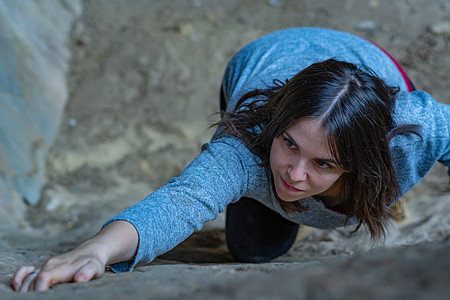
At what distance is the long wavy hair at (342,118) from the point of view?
3.97 feet

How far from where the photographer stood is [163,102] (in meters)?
3.12

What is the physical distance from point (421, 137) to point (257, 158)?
1.67 ft

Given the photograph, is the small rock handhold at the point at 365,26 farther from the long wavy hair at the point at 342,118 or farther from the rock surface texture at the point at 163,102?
the long wavy hair at the point at 342,118

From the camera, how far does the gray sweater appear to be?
1.12 m

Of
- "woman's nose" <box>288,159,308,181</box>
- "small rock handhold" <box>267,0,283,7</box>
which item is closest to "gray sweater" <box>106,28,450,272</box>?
"woman's nose" <box>288,159,308,181</box>

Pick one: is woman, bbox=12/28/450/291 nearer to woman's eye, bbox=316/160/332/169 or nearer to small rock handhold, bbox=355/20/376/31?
woman's eye, bbox=316/160/332/169

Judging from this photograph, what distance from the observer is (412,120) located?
138cm

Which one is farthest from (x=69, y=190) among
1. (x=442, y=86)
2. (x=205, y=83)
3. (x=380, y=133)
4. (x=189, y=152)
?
(x=442, y=86)

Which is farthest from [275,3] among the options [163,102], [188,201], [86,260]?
[86,260]

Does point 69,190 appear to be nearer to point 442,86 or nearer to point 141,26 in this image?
point 141,26

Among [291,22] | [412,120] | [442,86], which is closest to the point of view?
[412,120]

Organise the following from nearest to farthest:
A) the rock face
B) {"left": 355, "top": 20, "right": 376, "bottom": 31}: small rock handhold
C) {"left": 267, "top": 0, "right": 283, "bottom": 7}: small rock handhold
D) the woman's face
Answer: the woman's face
the rock face
{"left": 355, "top": 20, "right": 376, "bottom": 31}: small rock handhold
{"left": 267, "top": 0, "right": 283, "bottom": 7}: small rock handhold

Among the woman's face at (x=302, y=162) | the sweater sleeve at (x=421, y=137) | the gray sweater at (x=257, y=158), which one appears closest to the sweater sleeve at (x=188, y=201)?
the gray sweater at (x=257, y=158)

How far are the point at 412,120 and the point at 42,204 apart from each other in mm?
1993
